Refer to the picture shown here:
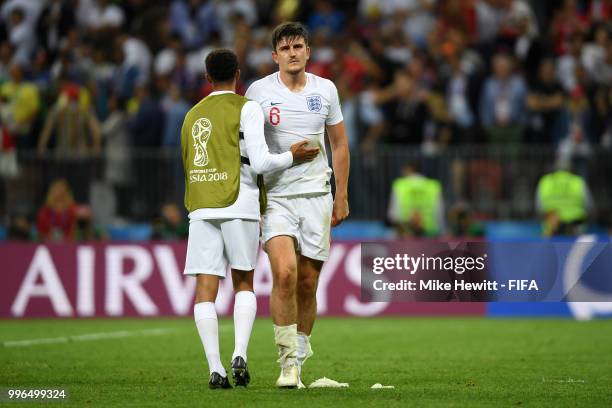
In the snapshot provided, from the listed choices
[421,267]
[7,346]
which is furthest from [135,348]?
[421,267]

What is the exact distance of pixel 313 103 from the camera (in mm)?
9461

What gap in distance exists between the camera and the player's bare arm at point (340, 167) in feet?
31.4

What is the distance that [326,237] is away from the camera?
9.55 metres

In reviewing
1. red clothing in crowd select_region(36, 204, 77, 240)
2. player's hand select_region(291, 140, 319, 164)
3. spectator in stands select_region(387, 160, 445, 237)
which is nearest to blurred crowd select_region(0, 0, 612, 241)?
spectator in stands select_region(387, 160, 445, 237)

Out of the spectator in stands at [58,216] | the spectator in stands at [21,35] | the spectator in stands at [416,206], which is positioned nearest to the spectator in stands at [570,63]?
the spectator in stands at [416,206]

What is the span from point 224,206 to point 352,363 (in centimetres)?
322

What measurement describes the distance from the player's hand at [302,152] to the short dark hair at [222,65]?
Answer: 0.66 metres

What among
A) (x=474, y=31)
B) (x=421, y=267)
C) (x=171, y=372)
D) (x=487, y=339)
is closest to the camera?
(x=421, y=267)

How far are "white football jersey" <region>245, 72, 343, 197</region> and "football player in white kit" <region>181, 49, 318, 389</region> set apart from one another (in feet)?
0.72

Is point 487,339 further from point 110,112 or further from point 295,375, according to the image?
point 110,112

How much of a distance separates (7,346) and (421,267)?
627 centimetres

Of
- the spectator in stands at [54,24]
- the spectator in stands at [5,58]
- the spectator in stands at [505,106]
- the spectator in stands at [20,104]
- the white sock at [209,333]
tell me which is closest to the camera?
the white sock at [209,333]

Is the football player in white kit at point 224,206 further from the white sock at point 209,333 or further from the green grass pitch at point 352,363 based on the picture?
the green grass pitch at point 352,363

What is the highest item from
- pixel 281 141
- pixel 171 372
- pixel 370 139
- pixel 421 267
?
pixel 370 139
